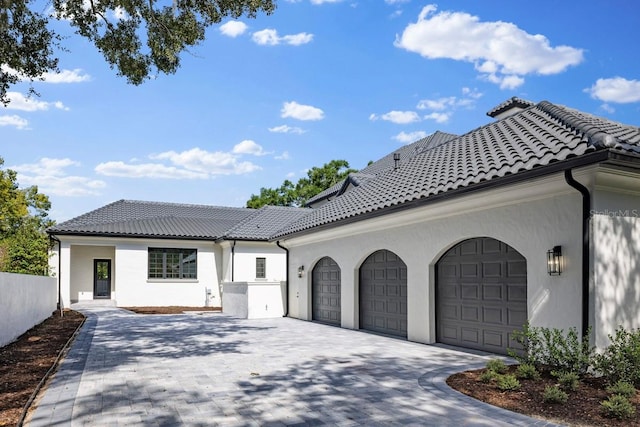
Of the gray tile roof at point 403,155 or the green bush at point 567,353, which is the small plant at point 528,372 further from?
the gray tile roof at point 403,155

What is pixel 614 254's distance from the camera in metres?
7.34

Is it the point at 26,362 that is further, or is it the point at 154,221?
the point at 154,221

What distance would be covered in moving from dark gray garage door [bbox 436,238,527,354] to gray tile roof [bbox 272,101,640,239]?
159 centimetres

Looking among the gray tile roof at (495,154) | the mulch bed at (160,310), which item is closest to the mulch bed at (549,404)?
the gray tile roof at (495,154)

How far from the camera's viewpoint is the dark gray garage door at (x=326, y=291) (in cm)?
1569

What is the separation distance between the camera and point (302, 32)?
15.3m

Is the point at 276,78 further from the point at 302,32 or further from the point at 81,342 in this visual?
the point at 81,342

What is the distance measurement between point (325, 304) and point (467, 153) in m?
7.44

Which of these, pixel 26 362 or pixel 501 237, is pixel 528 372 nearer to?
pixel 501 237

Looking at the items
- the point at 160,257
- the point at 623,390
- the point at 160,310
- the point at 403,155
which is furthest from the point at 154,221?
the point at 623,390

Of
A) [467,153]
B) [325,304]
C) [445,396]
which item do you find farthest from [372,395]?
[325,304]

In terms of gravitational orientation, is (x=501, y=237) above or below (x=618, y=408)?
above

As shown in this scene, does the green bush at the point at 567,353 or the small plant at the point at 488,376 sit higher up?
the green bush at the point at 567,353

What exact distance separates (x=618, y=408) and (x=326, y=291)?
11811mm
